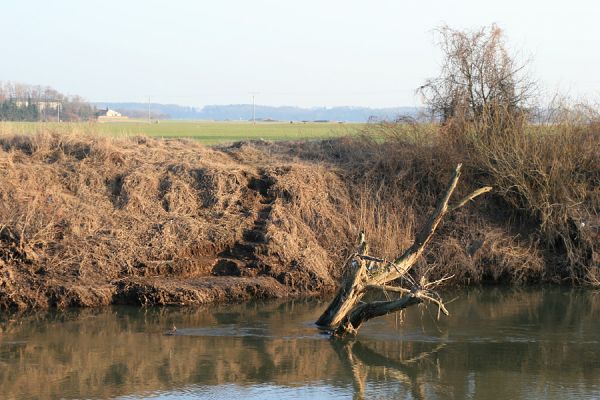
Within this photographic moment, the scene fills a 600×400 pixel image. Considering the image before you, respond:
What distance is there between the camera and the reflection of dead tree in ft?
43.9

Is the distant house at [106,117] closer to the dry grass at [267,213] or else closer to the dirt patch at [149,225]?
the dry grass at [267,213]

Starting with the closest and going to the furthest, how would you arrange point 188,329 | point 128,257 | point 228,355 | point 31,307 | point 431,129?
point 228,355
point 188,329
point 31,307
point 128,257
point 431,129

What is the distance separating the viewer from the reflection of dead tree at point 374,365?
13.4 metres

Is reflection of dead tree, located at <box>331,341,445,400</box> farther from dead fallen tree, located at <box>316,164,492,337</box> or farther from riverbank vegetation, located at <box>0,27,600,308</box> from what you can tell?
riverbank vegetation, located at <box>0,27,600,308</box>

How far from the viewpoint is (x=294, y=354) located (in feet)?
49.5

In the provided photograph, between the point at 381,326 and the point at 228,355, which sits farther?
the point at 381,326

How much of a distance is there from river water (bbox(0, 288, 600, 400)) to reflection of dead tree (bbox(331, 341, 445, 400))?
19 millimetres

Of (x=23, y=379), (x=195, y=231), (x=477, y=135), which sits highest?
(x=477, y=135)

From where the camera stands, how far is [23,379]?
534 inches

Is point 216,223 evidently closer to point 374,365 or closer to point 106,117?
point 374,365

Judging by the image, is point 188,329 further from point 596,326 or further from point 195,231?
point 596,326

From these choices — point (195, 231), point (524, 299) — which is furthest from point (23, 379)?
point (524, 299)

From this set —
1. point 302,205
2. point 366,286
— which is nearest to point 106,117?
point 302,205

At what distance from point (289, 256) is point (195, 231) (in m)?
2.24
